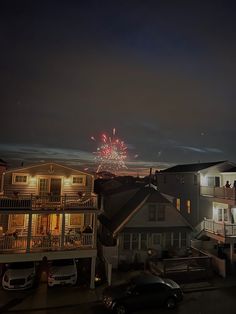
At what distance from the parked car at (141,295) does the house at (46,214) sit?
Result: 122 inches

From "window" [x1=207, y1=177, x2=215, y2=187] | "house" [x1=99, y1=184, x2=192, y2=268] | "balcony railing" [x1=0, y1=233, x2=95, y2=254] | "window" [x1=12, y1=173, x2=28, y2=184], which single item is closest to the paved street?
"balcony railing" [x1=0, y1=233, x2=95, y2=254]

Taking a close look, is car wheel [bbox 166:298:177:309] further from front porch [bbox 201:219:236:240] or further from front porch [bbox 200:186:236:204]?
front porch [bbox 200:186:236:204]

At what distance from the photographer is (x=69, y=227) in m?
18.9

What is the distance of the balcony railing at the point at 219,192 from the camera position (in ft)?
70.9

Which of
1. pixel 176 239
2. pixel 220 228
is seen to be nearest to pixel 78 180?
pixel 176 239

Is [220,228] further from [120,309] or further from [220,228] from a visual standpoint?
[120,309]

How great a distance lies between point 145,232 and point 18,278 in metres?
9.67

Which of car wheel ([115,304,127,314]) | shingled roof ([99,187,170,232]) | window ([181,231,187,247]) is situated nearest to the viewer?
car wheel ([115,304,127,314])

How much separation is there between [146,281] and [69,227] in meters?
8.34

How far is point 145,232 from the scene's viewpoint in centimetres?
1888

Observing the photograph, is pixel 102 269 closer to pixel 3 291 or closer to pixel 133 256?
pixel 133 256

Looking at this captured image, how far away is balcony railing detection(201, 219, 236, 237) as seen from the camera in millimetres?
19391

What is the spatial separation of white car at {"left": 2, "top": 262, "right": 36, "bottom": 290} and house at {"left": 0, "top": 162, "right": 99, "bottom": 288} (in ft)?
3.33

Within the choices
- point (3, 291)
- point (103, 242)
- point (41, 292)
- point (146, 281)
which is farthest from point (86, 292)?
point (103, 242)
